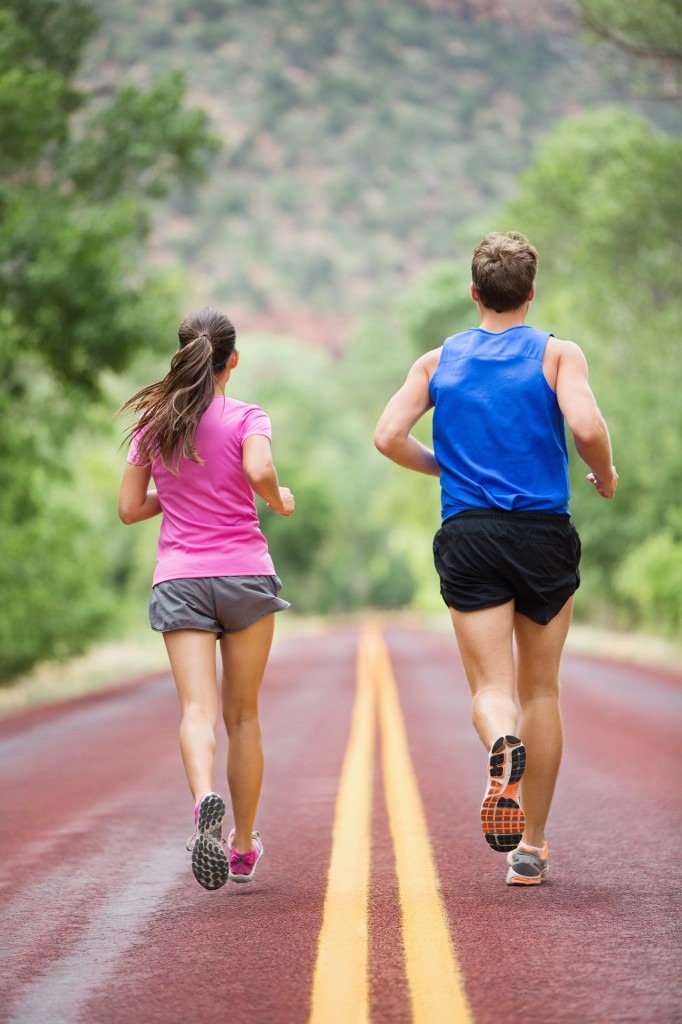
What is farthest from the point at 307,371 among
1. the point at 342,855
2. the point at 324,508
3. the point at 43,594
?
the point at 342,855

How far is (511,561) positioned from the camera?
4.64 metres

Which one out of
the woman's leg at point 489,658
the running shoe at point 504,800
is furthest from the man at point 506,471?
the running shoe at point 504,800

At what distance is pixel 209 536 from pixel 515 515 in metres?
1.10

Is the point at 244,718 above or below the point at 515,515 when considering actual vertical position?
below

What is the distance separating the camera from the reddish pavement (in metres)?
3.56

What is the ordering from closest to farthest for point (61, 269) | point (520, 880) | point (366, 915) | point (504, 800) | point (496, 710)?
point (504, 800) → point (366, 915) → point (496, 710) → point (520, 880) → point (61, 269)

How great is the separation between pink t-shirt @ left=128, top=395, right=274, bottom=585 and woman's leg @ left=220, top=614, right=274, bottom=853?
10.8 inches

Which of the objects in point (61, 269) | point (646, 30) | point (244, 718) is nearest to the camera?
point (244, 718)

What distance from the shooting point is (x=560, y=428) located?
486cm

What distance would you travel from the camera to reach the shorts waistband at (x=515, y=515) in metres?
4.70

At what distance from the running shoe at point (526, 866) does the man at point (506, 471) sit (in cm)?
2

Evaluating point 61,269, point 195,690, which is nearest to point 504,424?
point 195,690

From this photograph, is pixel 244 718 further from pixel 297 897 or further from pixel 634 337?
pixel 634 337

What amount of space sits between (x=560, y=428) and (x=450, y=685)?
12.2 m
